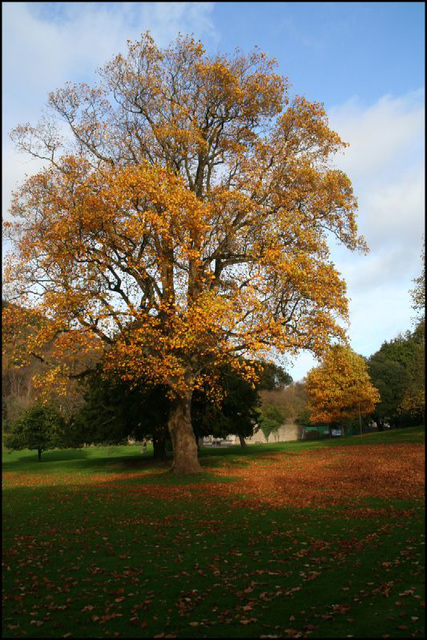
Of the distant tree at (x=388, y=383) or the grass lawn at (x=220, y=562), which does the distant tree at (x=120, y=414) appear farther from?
the distant tree at (x=388, y=383)

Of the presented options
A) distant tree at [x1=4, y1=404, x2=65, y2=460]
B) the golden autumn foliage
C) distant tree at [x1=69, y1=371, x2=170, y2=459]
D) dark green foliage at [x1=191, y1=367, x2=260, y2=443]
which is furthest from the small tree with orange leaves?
distant tree at [x1=4, y1=404, x2=65, y2=460]

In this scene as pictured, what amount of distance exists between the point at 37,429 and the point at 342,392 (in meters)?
31.1

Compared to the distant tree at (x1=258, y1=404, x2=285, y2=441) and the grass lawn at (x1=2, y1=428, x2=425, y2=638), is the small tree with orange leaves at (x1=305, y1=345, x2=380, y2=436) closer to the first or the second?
the distant tree at (x1=258, y1=404, x2=285, y2=441)

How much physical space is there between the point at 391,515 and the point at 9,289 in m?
17.9

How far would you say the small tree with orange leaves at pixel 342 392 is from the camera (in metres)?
53.2

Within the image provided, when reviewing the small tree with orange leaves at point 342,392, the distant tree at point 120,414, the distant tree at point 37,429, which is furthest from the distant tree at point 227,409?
the small tree with orange leaves at point 342,392

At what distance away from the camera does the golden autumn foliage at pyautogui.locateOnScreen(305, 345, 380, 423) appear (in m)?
53.2

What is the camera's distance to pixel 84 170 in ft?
82.5

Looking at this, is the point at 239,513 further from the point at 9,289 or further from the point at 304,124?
the point at 304,124

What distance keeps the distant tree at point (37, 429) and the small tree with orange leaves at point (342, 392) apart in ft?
90.3

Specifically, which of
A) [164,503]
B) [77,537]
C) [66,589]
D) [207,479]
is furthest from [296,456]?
[66,589]

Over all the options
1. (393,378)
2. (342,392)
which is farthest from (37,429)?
(393,378)

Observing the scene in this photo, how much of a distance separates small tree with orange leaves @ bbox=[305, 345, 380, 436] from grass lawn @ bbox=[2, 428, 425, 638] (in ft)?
108

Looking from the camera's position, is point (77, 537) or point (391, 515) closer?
point (77, 537)
